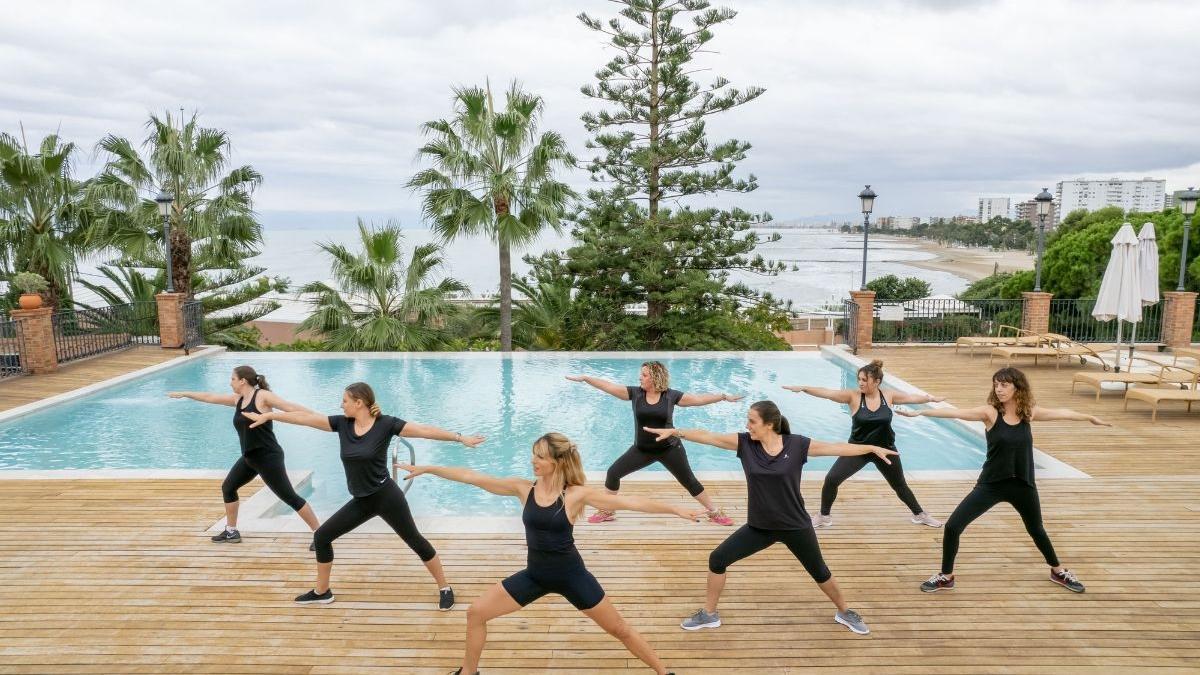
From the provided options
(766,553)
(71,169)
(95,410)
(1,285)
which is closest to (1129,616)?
(766,553)

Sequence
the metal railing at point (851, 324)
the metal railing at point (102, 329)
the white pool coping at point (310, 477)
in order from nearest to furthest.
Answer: the white pool coping at point (310, 477) → the metal railing at point (102, 329) → the metal railing at point (851, 324)

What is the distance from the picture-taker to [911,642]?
4320 mm

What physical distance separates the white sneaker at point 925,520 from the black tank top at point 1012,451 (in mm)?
1476

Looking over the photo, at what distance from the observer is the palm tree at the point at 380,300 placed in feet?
54.8

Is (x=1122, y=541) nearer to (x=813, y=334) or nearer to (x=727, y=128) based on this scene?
(x=727, y=128)

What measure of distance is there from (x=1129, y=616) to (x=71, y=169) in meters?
21.0

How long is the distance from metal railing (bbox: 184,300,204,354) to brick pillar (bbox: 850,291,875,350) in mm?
14277

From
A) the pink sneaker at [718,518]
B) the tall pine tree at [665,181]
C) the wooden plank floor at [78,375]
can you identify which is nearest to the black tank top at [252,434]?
the pink sneaker at [718,518]

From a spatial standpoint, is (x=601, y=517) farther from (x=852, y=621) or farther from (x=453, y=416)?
(x=453, y=416)

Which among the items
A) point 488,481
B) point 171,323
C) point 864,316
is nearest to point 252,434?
point 488,481

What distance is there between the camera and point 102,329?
15.5 metres

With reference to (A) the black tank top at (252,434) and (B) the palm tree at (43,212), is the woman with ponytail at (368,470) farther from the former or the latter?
(B) the palm tree at (43,212)

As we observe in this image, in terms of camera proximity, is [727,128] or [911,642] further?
[727,128]

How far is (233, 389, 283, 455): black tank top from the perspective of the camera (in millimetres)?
5309
